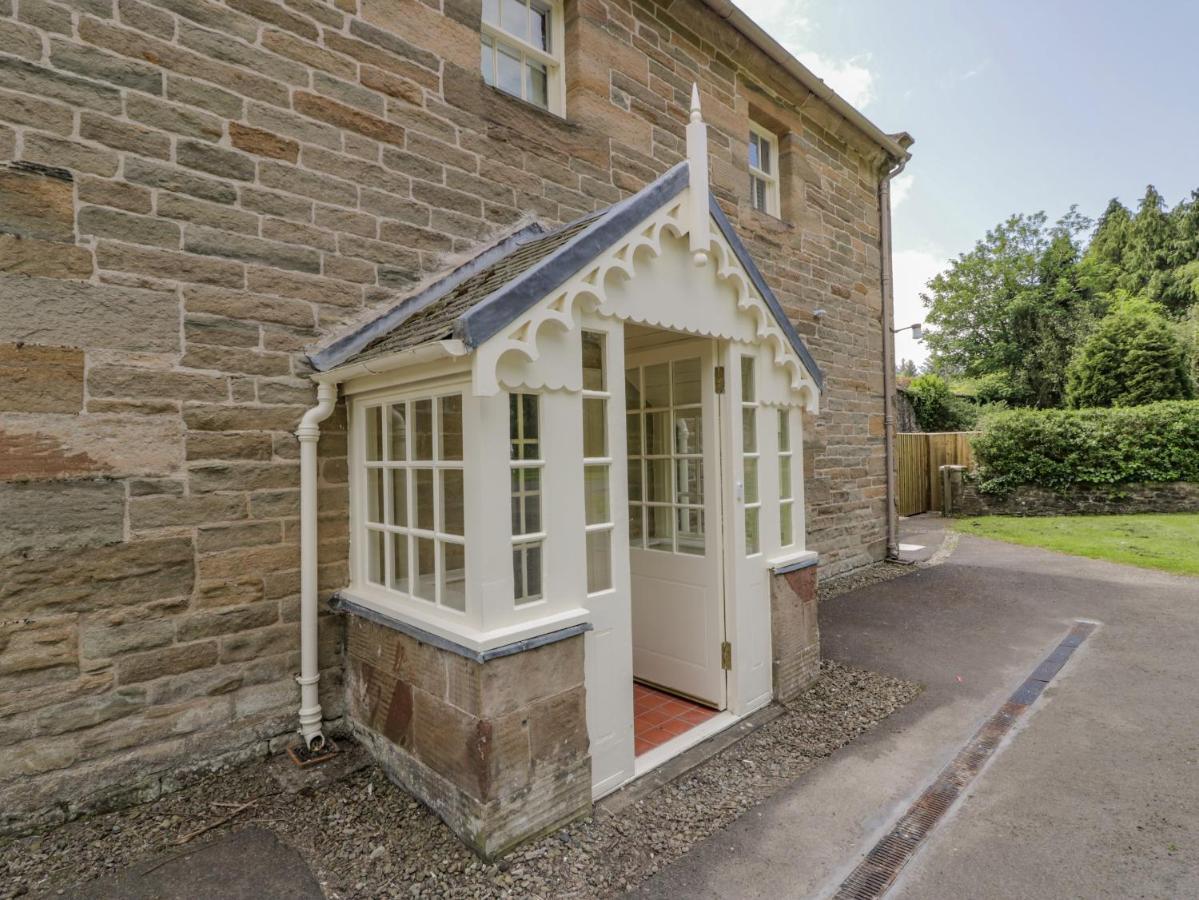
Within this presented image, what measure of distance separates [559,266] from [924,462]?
1520 centimetres

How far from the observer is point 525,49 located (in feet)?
17.2

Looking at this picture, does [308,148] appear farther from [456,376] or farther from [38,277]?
[456,376]

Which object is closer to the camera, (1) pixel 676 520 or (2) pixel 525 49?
(1) pixel 676 520

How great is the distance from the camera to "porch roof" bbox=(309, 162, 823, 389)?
9.28 ft

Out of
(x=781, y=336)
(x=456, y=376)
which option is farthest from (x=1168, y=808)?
(x=456, y=376)

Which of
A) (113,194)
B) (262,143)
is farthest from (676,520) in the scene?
(113,194)

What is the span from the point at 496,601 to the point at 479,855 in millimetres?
1166

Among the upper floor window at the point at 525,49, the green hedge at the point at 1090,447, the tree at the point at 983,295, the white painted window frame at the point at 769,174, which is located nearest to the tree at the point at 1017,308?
the tree at the point at 983,295

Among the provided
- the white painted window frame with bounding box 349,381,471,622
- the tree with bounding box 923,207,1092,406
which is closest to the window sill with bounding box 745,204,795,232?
the white painted window frame with bounding box 349,381,471,622

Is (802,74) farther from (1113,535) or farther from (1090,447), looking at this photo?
(1090,447)

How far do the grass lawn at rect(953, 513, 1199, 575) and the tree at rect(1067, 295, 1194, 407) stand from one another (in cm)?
699

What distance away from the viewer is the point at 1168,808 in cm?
317

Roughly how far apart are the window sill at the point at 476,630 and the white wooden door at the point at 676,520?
1.48 meters

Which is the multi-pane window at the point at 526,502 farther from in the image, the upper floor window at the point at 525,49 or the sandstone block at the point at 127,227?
the upper floor window at the point at 525,49
